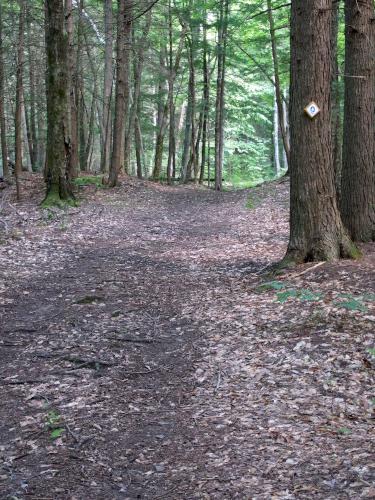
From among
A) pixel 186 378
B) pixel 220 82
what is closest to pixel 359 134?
pixel 186 378

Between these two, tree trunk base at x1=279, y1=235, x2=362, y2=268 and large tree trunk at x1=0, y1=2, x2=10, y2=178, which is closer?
tree trunk base at x1=279, y1=235, x2=362, y2=268

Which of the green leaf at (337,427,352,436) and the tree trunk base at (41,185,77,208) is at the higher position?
the tree trunk base at (41,185,77,208)

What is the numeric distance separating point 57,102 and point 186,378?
11.2 metres

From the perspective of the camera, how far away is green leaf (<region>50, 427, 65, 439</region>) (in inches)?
166

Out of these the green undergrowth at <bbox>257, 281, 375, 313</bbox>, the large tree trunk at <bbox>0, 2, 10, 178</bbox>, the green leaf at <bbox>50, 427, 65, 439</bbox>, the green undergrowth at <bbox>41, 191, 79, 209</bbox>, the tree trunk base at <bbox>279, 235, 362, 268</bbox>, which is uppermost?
the large tree trunk at <bbox>0, 2, 10, 178</bbox>

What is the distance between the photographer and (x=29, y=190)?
689 inches

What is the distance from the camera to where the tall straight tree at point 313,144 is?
283 inches

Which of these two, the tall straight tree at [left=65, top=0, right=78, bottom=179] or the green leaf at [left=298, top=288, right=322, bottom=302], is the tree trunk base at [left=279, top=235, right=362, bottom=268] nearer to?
the green leaf at [left=298, top=288, right=322, bottom=302]

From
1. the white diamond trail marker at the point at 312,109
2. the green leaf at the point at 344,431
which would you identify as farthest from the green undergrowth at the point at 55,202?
the green leaf at the point at 344,431

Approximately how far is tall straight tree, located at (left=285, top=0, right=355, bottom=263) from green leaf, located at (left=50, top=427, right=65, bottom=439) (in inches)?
172

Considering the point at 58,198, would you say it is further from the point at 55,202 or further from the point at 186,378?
the point at 186,378

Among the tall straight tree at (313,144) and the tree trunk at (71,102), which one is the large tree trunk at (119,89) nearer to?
the tree trunk at (71,102)

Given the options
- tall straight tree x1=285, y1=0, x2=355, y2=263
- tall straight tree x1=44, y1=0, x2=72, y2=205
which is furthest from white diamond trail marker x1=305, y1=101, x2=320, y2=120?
tall straight tree x1=44, y1=0, x2=72, y2=205

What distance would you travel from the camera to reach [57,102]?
47.6 feet
